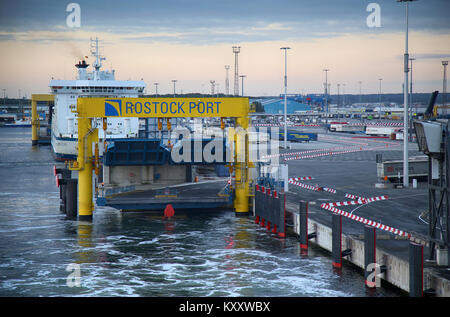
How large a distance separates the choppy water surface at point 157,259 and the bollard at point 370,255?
20.7 inches

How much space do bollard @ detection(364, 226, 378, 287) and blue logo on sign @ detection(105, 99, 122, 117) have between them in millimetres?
18226

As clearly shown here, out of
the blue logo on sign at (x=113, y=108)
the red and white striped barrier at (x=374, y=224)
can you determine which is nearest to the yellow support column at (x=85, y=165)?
the blue logo on sign at (x=113, y=108)

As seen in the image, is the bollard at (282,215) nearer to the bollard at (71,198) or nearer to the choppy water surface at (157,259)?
the choppy water surface at (157,259)

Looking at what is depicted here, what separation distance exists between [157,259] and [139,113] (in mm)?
10666

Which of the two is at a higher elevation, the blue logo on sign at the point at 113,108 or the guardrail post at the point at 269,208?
the blue logo on sign at the point at 113,108

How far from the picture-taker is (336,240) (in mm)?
26109

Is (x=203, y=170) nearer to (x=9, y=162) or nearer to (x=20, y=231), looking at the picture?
(x=20, y=231)

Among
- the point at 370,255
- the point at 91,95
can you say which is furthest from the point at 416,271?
the point at 91,95

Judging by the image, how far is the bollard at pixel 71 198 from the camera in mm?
38500

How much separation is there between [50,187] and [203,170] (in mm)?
13844

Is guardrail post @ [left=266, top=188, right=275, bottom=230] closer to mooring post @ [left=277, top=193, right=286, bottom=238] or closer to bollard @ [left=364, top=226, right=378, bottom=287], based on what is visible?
mooring post @ [left=277, top=193, right=286, bottom=238]

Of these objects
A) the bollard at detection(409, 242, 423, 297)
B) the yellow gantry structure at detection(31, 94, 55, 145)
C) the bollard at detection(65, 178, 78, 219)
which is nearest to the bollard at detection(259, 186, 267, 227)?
the bollard at detection(65, 178, 78, 219)

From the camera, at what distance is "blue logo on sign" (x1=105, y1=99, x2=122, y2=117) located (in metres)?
35.9

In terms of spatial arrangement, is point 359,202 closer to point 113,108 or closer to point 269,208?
point 269,208
